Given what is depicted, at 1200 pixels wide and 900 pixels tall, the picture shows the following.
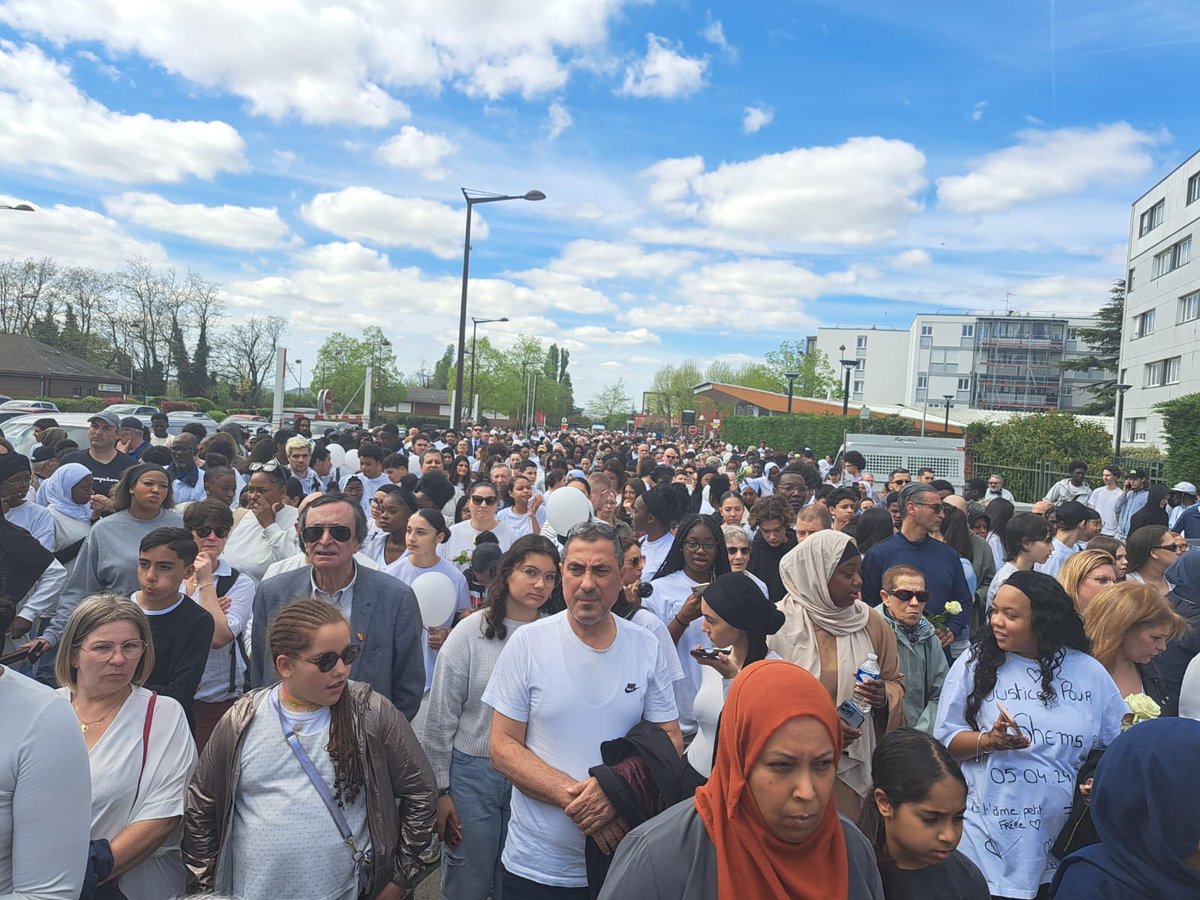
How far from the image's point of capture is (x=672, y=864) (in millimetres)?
1965

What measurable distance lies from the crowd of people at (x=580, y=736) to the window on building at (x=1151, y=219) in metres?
53.9

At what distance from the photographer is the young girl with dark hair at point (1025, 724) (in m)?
3.32

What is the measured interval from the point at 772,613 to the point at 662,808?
1.00 meters

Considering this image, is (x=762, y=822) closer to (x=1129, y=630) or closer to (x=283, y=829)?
(x=283, y=829)

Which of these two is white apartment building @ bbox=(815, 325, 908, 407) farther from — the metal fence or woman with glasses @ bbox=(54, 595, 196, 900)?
woman with glasses @ bbox=(54, 595, 196, 900)

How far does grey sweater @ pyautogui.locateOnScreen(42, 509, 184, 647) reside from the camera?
4.74 m

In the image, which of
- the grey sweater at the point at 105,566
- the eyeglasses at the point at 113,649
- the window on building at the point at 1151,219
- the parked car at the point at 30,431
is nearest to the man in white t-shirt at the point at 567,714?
the eyeglasses at the point at 113,649

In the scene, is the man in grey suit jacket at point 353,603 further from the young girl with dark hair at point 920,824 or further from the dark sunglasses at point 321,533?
the young girl with dark hair at point 920,824

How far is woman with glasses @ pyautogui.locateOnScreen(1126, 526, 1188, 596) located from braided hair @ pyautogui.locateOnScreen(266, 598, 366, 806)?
210 inches

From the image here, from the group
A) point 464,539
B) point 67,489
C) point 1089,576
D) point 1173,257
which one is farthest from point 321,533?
point 1173,257

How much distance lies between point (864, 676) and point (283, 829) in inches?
94.5

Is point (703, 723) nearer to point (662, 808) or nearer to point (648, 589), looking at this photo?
point (662, 808)

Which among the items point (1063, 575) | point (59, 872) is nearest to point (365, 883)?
point (59, 872)

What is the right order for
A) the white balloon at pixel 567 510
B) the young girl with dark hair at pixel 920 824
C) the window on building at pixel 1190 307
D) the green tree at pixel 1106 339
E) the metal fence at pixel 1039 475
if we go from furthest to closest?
the green tree at pixel 1106 339 → the window on building at pixel 1190 307 → the metal fence at pixel 1039 475 → the white balloon at pixel 567 510 → the young girl with dark hair at pixel 920 824
